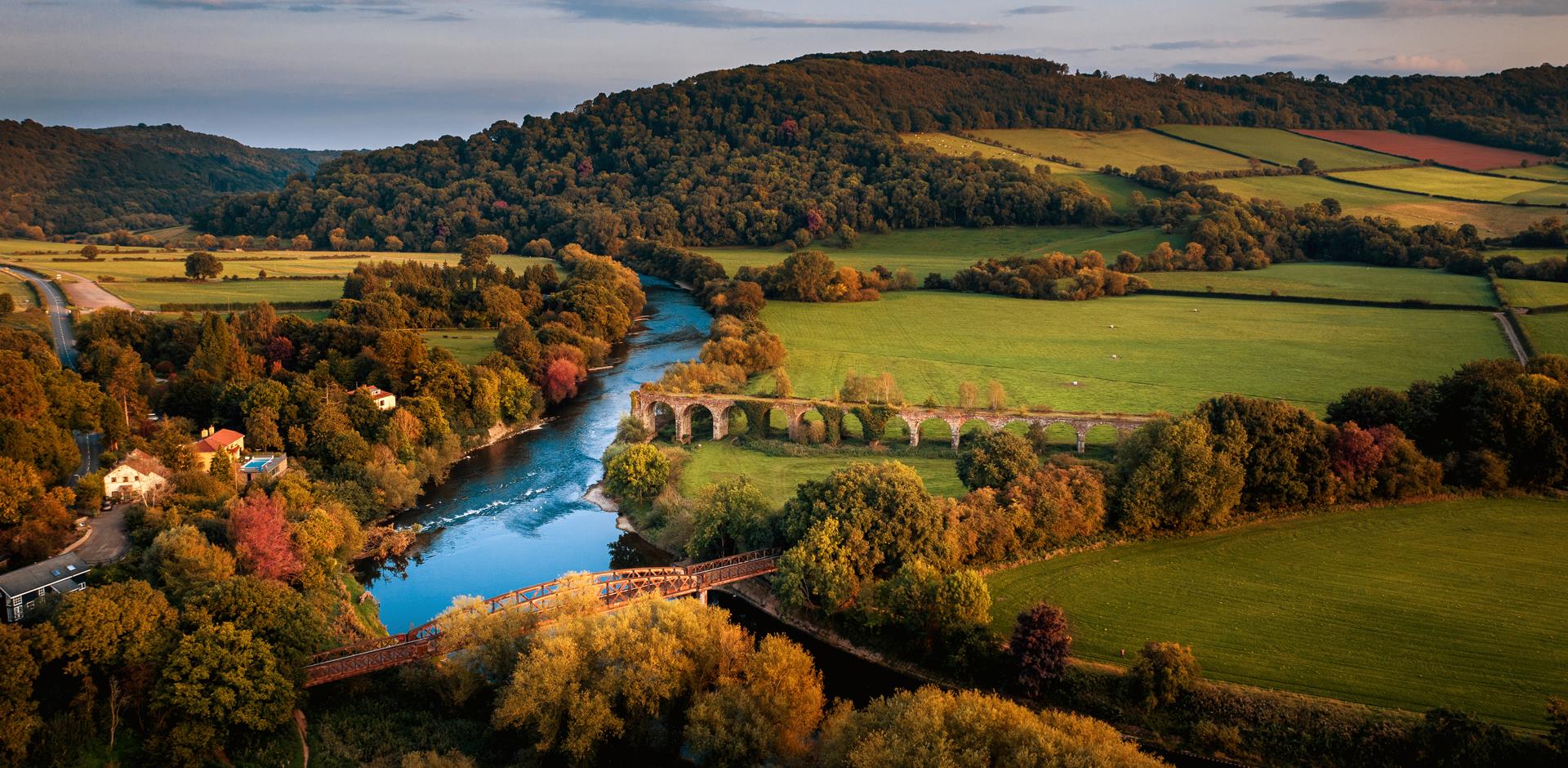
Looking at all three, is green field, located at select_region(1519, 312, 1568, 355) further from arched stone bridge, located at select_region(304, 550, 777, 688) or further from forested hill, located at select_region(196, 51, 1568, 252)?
forested hill, located at select_region(196, 51, 1568, 252)

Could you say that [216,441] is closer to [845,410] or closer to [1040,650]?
[845,410]

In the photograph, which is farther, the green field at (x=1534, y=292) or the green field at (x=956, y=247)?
the green field at (x=956, y=247)

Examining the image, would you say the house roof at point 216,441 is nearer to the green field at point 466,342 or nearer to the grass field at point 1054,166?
the green field at point 466,342

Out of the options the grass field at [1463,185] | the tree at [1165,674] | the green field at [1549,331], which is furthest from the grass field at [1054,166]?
the tree at [1165,674]

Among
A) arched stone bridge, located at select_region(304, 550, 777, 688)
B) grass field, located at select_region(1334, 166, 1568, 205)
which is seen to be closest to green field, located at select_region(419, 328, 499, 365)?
arched stone bridge, located at select_region(304, 550, 777, 688)

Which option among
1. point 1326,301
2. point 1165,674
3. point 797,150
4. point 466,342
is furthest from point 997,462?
point 797,150

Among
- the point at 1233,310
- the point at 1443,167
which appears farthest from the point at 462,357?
the point at 1443,167
